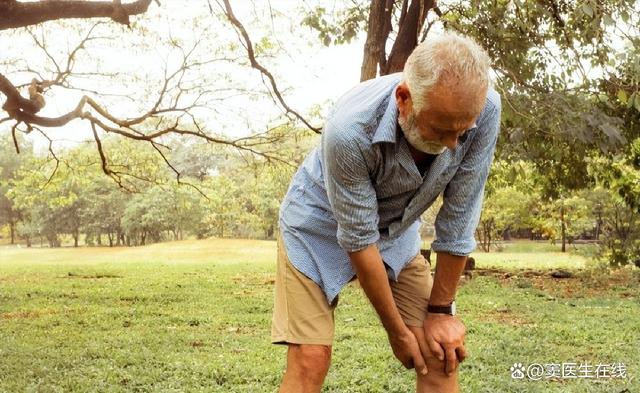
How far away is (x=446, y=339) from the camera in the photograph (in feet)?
7.48

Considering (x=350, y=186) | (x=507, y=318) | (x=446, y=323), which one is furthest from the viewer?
(x=507, y=318)

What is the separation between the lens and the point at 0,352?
5.96 metres

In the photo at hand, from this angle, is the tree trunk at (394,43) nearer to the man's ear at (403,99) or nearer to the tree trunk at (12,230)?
the man's ear at (403,99)

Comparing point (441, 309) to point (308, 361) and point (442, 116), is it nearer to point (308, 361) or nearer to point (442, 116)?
point (308, 361)

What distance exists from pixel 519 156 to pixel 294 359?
7634 mm

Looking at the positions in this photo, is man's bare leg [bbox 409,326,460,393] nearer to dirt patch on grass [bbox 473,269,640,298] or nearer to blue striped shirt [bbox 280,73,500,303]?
blue striped shirt [bbox 280,73,500,303]

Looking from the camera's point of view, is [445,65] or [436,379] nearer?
[445,65]

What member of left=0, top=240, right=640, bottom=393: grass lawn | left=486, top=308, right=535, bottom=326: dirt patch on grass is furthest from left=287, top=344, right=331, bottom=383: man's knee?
Result: left=486, top=308, right=535, bottom=326: dirt patch on grass

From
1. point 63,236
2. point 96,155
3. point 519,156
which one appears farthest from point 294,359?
point 63,236

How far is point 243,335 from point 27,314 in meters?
3.29

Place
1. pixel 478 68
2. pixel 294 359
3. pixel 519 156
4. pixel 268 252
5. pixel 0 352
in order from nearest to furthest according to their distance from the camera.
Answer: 1. pixel 478 68
2. pixel 294 359
3. pixel 0 352
4. pixel 519 156
5. pixel 268 252

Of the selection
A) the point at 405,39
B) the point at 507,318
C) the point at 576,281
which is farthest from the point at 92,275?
the point at 507,318

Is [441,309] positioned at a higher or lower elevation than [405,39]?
lower

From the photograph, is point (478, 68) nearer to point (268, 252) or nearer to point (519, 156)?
point (519, 156)
